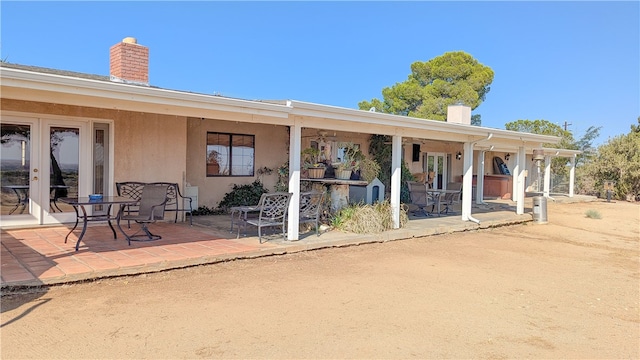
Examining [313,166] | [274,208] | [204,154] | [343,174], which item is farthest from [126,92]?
[204,154]

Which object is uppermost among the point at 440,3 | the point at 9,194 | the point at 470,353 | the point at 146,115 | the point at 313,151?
the point at 440,3

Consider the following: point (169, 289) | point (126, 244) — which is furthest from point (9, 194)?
point (169, 289)

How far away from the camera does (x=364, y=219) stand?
838cm

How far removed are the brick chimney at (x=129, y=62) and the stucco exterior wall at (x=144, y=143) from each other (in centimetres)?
71

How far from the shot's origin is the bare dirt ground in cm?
329

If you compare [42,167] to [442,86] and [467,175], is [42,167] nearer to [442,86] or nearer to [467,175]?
[467,175]

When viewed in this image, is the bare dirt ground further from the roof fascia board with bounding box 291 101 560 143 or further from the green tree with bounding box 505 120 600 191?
the green tree with bounding box 505 120 600 191

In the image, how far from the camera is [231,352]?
3166 mm

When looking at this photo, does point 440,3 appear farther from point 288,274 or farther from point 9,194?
point 9,194

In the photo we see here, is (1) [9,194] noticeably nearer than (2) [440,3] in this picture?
Yes

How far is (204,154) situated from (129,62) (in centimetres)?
308

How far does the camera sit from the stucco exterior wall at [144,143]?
7914 mm

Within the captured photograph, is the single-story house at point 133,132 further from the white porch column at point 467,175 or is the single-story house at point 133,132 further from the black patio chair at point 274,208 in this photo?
the black patio chair at point 274,208

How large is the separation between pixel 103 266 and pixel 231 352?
105 inches
